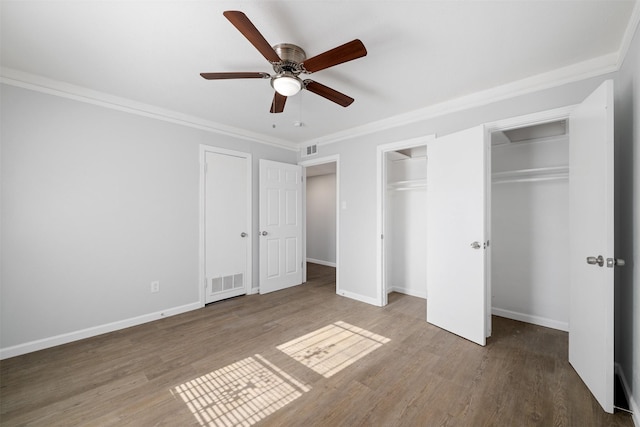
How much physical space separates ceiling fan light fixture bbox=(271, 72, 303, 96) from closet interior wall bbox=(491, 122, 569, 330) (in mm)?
2386

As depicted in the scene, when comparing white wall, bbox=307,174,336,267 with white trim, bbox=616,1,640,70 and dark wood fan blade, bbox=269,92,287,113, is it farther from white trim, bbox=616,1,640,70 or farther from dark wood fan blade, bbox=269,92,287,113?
white trim, bbox=616,1,640,70

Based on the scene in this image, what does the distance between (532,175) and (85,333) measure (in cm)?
530

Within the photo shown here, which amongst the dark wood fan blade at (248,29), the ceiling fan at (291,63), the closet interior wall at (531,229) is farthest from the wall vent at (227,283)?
the closet interior wall at (531,229)

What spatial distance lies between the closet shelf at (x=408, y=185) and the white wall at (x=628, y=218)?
201 cm

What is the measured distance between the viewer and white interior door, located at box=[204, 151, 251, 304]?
3.73 m

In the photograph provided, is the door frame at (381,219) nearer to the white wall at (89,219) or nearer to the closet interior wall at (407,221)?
the closet interior wall at (407,221)

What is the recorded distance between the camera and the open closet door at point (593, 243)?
1.69m

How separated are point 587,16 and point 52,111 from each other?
4.52m

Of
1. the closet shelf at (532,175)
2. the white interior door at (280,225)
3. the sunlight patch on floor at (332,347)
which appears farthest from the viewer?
the white interior door at (280,225)

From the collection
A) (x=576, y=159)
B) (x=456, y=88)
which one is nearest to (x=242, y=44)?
(x=456, y=88)

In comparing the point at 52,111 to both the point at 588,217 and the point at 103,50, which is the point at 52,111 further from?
the point at 588,217

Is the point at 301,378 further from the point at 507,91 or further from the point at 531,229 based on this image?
the point at 507,91

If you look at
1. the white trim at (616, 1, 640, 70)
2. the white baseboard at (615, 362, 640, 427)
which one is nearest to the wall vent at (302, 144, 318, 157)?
the white trim at (616, 1, 640, 70)

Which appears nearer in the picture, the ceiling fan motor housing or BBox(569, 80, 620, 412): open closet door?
BBox(569, 80, 620, 412): open closet door
